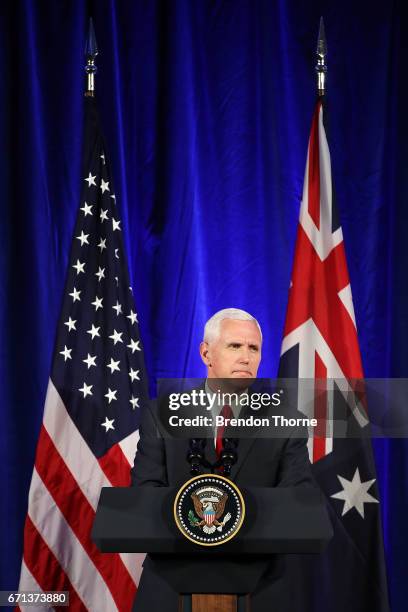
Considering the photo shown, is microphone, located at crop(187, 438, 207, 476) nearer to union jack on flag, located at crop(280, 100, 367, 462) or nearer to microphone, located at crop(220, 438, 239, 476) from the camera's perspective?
microphone, located at crop(220, 438, 239, 476)

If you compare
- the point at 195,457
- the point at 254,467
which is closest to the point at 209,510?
the point at 195,457

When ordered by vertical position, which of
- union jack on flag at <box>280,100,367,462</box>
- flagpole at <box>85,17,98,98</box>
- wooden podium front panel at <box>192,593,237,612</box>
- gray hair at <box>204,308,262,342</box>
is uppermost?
flagpole at <box>85,17,98,98</box>

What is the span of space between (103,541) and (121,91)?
2625 mm

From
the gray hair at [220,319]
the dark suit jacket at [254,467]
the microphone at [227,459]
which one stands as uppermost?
the gray hair at [220,319]

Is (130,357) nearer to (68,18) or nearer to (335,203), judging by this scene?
(335,203)

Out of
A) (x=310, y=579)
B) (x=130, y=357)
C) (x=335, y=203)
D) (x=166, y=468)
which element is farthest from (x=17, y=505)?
(x=335, y=203)

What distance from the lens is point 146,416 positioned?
243 centimetres

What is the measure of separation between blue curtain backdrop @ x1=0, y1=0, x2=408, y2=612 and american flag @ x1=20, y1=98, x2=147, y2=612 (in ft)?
1.23

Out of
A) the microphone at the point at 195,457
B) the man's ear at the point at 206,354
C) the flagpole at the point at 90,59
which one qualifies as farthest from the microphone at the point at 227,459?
the flagpole at the point at 90,59

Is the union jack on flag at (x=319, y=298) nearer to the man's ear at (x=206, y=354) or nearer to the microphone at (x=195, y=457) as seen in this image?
the man's ear at (x=206, y=354)

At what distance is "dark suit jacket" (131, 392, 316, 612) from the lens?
2.10 metres

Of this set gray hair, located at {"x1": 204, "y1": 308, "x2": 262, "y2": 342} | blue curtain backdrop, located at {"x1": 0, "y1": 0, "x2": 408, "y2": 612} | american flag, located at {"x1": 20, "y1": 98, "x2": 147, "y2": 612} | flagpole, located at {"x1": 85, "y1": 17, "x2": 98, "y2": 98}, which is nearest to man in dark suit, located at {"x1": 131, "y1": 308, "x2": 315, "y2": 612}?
gray hair, located at {"x1": 204, "y1": 308, "x2": 262, "y2": 342}

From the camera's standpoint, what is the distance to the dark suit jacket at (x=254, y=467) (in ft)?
6.88

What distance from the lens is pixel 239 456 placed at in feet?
7.29
